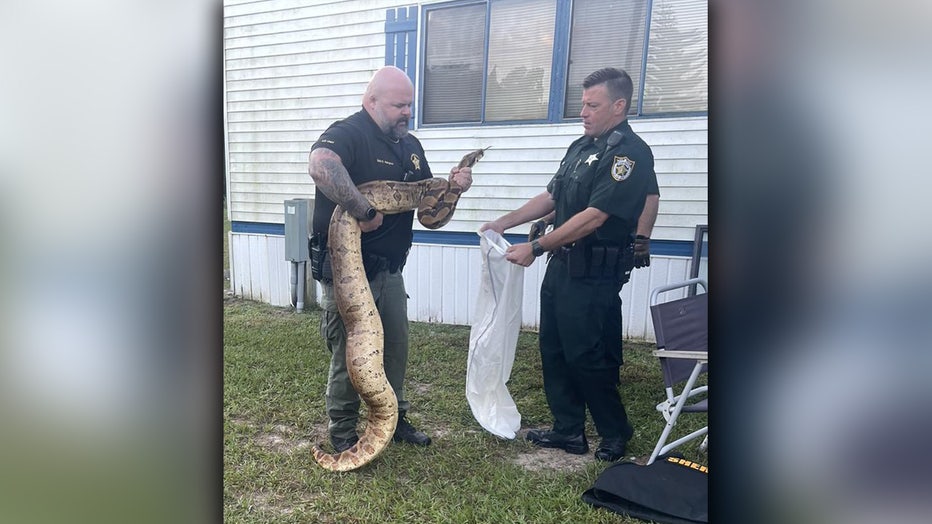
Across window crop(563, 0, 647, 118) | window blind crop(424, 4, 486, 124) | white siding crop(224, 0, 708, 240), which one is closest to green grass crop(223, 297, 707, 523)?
white siding crop(224, 0, 708, 240)

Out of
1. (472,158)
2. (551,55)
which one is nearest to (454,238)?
(472,158)

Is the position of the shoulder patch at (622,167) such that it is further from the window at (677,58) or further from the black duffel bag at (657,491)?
the black duffel bag at (657,491)

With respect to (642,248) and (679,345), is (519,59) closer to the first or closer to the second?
(642,248)

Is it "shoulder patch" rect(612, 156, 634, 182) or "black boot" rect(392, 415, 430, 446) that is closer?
"shoulder patch" rect(612, 156, 634, 182)

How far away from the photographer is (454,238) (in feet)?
5.64

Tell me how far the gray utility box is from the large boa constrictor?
0.38 ft

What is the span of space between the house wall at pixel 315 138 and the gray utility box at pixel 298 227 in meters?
0.04

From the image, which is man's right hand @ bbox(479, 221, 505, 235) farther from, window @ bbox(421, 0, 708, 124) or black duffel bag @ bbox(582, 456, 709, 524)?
black duffel bag @ bbox(582, 456, 709, 524)

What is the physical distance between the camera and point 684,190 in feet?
5.04

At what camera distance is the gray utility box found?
1.77 meters

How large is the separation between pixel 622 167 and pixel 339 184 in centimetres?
98
